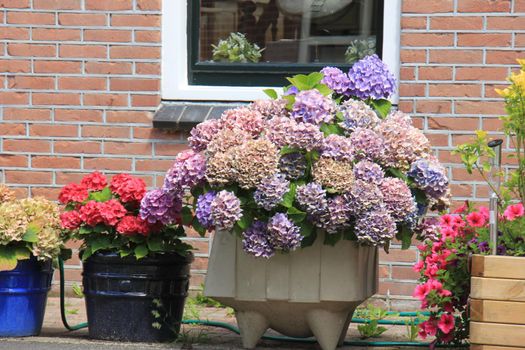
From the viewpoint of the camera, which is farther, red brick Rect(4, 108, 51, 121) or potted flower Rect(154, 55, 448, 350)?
red brick Rect(4, 108, 51, 121)

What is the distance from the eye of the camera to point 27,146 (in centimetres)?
635

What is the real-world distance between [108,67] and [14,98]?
0.61 metres

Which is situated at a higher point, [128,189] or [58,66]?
[58,66]

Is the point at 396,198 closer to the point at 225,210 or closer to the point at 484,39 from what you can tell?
the point at 225,210

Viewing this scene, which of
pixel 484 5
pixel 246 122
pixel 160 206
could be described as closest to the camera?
pixel 246 122

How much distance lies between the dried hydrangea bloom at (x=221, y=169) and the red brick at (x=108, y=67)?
197 centimetres

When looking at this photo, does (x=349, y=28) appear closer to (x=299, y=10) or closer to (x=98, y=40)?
(x=299, y=10)

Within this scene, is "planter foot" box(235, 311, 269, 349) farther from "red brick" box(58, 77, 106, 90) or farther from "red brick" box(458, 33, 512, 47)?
"red brick" box(458, 33, 512, 47)

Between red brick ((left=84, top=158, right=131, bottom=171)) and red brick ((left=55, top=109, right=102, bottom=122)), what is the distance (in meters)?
0.24

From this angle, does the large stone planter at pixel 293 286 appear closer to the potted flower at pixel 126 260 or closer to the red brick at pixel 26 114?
the potted flower at pixel 126 260

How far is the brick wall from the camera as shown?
602cm

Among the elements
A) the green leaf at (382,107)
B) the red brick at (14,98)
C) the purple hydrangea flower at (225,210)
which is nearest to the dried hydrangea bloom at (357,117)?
the green leaf at (382,107)

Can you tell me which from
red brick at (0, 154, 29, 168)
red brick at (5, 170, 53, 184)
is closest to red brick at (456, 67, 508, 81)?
red brick at (5, 170, 53, 184)

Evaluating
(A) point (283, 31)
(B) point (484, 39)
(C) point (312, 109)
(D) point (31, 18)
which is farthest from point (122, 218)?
(B) point (484, 39)
